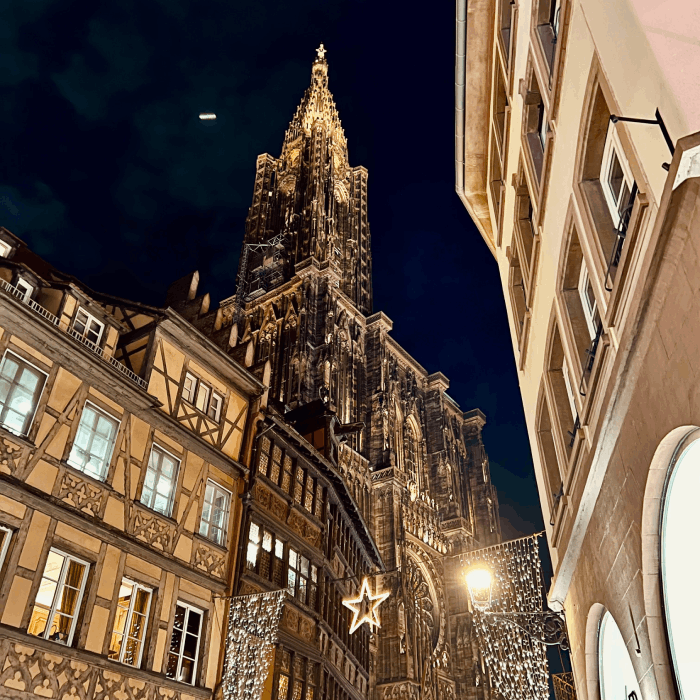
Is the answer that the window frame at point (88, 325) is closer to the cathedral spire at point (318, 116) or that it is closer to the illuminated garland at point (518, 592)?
the illuminated garland at point (518, 592)

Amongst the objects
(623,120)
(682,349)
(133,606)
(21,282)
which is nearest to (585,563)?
(682,349)

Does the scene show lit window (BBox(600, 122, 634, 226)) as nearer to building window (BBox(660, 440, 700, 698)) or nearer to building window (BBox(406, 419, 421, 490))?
building window (BBox(660, 440, 700, 698))

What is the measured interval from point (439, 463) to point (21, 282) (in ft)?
146

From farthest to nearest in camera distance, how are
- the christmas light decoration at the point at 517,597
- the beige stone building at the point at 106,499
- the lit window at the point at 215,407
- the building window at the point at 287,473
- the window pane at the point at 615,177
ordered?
1. the building window at the point at 287,473
2. the lit window at the point at 215,407
3. the christmas light decoration at the point at 517,597
4. the beige stone building at the point at 106,499
5. the window pane at the point at 615,177

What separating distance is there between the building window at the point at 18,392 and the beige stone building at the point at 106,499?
22mm

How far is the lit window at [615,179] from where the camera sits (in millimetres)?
6643

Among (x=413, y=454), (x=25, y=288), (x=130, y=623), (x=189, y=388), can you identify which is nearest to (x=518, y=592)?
(x=130, y=623)

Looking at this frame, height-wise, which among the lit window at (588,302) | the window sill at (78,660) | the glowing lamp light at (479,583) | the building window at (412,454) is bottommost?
the window sill at (78,660)

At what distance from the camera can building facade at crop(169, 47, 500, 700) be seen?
55.9ft

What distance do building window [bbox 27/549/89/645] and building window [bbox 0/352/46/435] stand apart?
2148mm

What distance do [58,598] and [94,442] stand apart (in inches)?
108

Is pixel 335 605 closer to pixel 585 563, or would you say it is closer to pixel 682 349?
pixel 585 563

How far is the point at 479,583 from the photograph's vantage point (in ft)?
41.7

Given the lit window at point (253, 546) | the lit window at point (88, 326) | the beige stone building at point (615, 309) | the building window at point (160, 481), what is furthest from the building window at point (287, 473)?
the beige stone building at point (615, 309)
